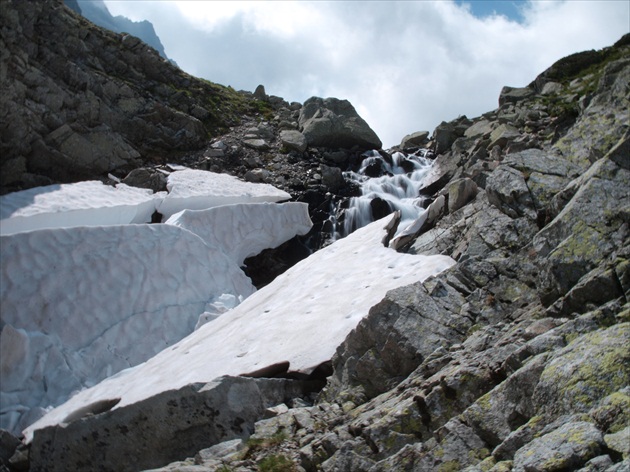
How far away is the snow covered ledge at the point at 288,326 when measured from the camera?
469 inches

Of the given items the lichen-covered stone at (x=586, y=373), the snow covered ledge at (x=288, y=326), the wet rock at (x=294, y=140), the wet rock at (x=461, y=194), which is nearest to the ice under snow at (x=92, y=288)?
the snow covered ledge at (x=288, y=326)

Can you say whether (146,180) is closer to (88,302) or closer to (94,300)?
(94,300)

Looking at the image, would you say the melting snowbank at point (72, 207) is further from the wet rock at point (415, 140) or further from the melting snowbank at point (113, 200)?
the wet rock at point (415, 140)

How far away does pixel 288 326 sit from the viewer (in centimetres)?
1320

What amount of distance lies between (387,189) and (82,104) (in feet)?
54.5

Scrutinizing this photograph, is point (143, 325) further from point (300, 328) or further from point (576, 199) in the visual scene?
point (576, 199)

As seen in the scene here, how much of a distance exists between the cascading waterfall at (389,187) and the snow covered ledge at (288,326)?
395 inches

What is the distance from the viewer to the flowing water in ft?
98.1

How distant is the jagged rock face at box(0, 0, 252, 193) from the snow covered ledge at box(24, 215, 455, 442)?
16.1 m

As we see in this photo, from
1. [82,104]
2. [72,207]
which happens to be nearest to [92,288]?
[72,207]

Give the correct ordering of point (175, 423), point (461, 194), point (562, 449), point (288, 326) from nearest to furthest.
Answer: point (562, 449)
point (175, 423)
point (288, 326)
point (461, 194)

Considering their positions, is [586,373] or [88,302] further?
[88,302]

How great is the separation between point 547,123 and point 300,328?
83.0ft

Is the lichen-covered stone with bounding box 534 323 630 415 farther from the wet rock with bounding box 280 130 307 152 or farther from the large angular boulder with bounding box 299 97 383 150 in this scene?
the large angular boulder with bounding box 299 97 383 150
